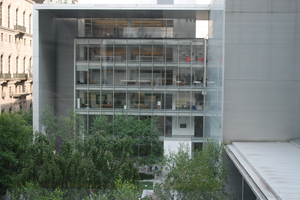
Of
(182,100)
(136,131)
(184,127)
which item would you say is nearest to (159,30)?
(182,100)

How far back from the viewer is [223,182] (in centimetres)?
841

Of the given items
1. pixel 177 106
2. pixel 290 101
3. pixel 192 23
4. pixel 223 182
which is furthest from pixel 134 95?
pixel 290 101

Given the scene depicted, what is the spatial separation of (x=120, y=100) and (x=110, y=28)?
2.33 m

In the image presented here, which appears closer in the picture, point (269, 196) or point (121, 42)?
point (269, 196)

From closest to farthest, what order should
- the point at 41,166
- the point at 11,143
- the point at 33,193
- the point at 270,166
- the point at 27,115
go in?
1. the point at 270,166
2. the point at 33,193
3. the point at 41,166
4. the point at 11,143
5. the point at 27,115

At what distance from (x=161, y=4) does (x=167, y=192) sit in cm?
575

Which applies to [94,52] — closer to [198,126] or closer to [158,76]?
[158,76]

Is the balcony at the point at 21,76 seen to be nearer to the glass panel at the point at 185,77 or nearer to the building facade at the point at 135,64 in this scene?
the building facade at the point at 135,64

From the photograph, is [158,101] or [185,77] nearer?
[185,77]

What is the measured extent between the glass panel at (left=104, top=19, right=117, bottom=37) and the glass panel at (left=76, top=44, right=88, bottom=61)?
0.79 m

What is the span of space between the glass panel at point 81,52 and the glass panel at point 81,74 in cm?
26

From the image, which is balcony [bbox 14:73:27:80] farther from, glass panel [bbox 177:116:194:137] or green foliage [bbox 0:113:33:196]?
glass panel [bbox 177:116:194:137]

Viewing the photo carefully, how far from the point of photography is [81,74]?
1010 centimetres

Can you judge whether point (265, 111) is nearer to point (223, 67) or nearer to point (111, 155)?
point (223, 67)
